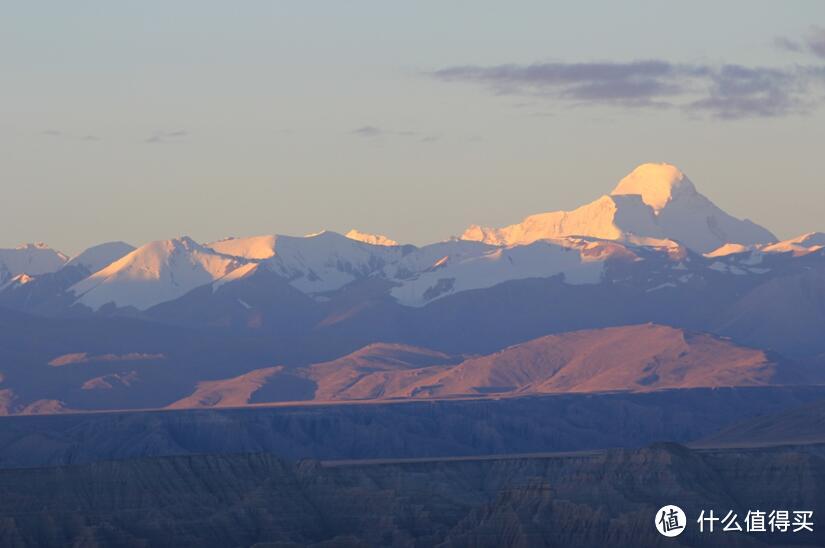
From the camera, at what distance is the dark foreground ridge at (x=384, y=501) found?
533ft

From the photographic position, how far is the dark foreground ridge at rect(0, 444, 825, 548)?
162m

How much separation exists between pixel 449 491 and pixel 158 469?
25531mm

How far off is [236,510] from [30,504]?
576 inches

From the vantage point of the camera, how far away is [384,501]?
17750cm

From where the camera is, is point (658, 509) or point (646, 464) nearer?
point (658, 509)

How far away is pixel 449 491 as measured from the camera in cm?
19125

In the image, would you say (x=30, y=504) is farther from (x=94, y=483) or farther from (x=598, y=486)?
(x=598, y=486)

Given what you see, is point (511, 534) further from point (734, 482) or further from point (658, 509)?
point (734, 482)

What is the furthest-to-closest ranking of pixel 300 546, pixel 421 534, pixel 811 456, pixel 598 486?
pixel 811 456
pixel 598 486
pixel 421 534
pixel 300 546

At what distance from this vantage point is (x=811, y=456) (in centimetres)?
19488

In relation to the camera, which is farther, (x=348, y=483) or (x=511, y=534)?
(x=348, y=483)

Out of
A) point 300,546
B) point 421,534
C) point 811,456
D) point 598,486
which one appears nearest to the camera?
point 300,546

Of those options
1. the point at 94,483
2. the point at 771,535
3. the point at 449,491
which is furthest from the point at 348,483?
the point at 771,535

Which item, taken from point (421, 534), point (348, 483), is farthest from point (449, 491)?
point (421, 534)
